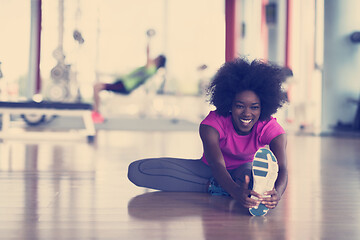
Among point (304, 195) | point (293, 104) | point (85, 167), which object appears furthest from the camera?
point (293, 104)

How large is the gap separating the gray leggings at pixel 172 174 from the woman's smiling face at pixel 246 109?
1.08ft

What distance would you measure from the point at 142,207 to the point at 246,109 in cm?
50

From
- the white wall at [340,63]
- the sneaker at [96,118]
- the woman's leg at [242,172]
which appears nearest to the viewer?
the woman's leg at [242,172]

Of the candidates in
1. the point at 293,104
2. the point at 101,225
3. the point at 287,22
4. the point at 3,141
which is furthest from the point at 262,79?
the point at 287,22

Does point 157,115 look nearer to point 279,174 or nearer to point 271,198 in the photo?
point 279,174

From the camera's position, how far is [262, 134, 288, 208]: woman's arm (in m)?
1.39

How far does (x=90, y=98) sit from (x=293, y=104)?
346 cm

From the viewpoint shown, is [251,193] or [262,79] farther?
[262,79]

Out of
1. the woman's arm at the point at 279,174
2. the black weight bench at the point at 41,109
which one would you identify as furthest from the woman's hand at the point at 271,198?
the black weight bench at the point at 41,109

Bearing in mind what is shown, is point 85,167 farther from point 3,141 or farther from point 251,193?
point 3,141

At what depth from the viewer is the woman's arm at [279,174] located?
4.55ft

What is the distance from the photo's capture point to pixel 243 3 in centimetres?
807

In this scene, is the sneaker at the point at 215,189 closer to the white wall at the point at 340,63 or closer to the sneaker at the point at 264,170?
the sneaker at the point at 264,170

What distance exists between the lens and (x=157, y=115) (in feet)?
24.9
